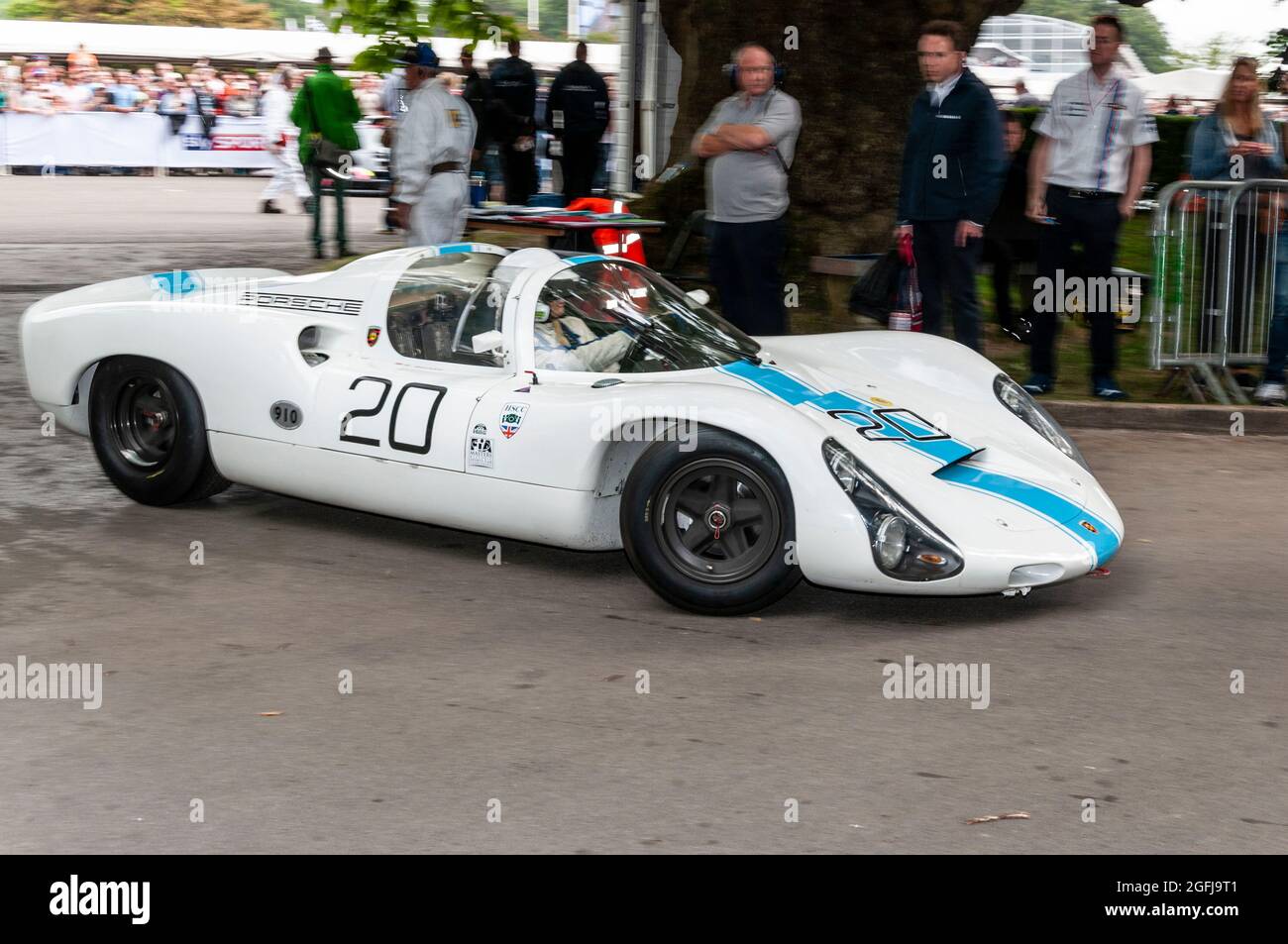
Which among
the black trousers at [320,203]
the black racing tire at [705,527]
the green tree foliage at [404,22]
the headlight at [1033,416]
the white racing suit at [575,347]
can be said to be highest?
the green tree foliage at [404,22]

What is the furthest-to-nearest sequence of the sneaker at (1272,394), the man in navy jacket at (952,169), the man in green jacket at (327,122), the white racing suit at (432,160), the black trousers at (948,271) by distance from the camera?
1. the man in green jacket at (327,122)
2. the white racing suit at (432,160)
3. the sneaker at (1272,394)
4. the black trousers at (948,271)
5. the man in navy jacket at (952,169)

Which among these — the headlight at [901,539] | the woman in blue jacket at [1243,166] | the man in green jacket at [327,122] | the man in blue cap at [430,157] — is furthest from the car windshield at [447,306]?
the man in green jacket at [327,122]

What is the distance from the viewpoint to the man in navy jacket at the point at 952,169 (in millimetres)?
7996

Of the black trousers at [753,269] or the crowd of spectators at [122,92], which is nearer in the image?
the black trousers at [753,269]

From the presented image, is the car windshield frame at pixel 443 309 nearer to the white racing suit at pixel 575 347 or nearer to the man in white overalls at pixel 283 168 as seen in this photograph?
the white racing suit at pixel 575 347

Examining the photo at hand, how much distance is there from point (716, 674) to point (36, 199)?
1888 cm

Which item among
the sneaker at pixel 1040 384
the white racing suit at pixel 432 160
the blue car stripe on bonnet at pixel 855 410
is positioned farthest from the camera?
the white racing suit at pixel 432 160

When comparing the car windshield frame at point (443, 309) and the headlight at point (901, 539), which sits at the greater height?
the car windshield frame at point (443, 309)

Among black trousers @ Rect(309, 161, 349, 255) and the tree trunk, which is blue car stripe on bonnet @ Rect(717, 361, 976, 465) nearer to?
the tree trunk

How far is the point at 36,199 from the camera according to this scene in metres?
21.0

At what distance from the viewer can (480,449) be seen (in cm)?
561

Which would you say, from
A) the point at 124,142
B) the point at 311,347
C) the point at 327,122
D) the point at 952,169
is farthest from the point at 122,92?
the point at 311,347

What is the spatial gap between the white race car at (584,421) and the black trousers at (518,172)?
945cm

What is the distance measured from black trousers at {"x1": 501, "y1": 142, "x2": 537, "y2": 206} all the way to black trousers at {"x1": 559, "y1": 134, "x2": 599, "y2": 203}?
0.33 meters
